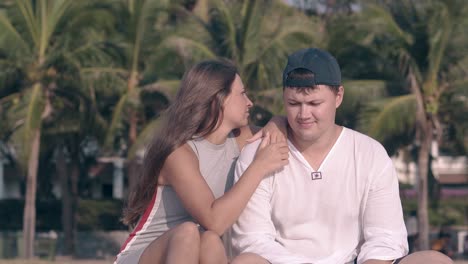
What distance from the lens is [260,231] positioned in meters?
4.12

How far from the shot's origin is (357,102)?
21.8 meters

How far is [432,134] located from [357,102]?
2.99 meters

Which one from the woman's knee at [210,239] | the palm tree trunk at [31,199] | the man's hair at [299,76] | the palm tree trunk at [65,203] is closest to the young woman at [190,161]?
the woman's knee at [210,239]

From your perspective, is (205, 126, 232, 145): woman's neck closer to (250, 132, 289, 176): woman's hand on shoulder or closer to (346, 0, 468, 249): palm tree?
(250, 132, 289, 176): woman's hand on shoulder

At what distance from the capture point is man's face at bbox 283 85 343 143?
407 centimetres

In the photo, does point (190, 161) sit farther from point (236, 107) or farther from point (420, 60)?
point (420, 60)

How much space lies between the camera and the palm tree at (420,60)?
21.2 m

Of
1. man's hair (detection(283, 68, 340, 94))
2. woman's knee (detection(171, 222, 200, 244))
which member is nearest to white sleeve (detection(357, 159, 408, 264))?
man's hair (detection(283, 68, 340, 94))

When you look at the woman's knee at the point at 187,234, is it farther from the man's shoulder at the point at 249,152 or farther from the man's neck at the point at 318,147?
the man's neck at the point at 318,147

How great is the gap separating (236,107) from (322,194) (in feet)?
2.47

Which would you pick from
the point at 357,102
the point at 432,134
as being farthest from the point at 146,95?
the point at 432,134

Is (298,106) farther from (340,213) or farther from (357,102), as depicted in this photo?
(357,102)

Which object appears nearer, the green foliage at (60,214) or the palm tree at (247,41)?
the palm tree at (247,41)

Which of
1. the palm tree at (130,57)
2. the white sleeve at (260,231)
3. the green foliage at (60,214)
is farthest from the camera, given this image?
the green foliage at (60,214)
